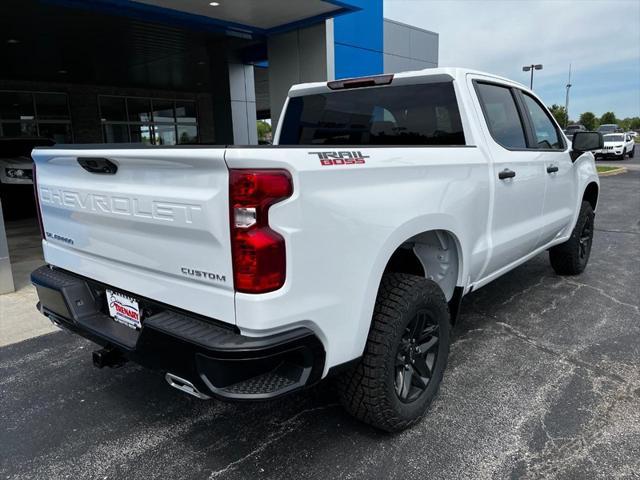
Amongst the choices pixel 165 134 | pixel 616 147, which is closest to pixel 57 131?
pixel 165 134

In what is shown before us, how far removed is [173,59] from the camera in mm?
13961

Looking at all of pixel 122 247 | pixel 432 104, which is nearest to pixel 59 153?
pixel 122 247

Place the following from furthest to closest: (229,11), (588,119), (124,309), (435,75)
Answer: (588,119) < (229,11) < (435,75) < (124,309)

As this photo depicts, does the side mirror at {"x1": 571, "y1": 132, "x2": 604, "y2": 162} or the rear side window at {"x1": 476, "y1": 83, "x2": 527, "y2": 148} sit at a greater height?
the rear side window at {"x1": 476, "y1": 83, "x2": 527, "y2": 148}

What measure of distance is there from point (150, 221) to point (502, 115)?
277 centimetres

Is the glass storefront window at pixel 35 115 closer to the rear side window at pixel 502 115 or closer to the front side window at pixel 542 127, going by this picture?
the front side window at pixel 542 127

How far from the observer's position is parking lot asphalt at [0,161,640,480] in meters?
2.48

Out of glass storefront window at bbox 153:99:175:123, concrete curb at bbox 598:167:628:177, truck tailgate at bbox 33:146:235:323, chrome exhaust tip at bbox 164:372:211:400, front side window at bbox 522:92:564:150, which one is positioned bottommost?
concrete curb at bbox 598:167:628:177

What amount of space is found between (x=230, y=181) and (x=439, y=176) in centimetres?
132

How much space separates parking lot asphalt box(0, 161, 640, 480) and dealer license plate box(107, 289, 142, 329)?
71cm

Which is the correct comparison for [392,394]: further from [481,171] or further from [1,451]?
[1,451]

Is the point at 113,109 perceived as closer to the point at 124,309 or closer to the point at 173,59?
the point at 173,59

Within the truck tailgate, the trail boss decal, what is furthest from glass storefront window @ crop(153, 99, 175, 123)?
the trail boss decal

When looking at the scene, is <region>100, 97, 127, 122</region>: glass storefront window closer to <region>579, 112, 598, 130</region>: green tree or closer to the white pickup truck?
the white pickup truck
